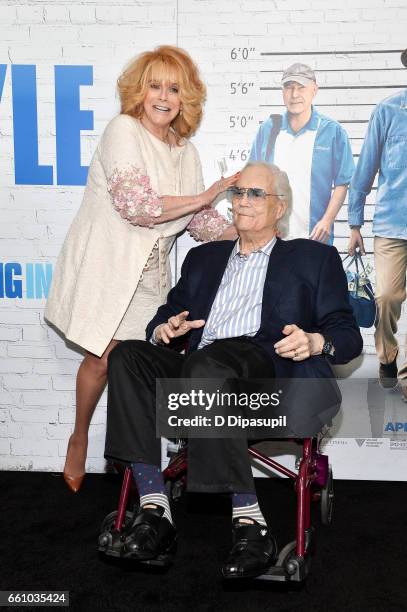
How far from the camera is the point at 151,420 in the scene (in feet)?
8.11

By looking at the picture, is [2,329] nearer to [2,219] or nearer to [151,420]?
[2,219]

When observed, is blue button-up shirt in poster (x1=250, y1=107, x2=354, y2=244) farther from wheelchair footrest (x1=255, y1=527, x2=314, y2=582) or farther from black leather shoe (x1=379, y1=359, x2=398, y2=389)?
wheelchair footrest (x1=255, y1=527, x2=314, y2=582)

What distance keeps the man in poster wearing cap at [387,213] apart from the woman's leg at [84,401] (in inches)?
49.7

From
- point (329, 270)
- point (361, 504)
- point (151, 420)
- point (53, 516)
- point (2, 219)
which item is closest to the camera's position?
point (151, 420)

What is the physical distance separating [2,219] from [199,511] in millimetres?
1676

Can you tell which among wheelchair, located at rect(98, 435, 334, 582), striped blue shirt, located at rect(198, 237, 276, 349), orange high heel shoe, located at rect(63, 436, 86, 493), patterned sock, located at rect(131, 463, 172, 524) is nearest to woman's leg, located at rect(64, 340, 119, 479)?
orange high heel shoe, located at rect(63, 436, 86, 493)

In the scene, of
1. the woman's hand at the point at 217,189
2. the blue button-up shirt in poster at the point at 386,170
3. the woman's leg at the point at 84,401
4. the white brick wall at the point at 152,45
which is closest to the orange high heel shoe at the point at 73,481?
the woman's leg at the point at 84,401

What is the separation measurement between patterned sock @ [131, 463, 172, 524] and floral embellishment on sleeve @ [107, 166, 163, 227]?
102 cm

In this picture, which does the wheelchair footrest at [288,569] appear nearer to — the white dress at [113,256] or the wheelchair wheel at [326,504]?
the wheelchair wheel at [326,504]

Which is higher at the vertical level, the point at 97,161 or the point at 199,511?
the point at 97,161

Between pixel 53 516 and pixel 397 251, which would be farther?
pixel 397 251

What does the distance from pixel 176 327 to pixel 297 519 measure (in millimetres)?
769

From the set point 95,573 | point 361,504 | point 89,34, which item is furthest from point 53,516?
point 89,34

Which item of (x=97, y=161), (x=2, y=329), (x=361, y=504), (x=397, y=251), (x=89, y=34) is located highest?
(x=89, y=34)
